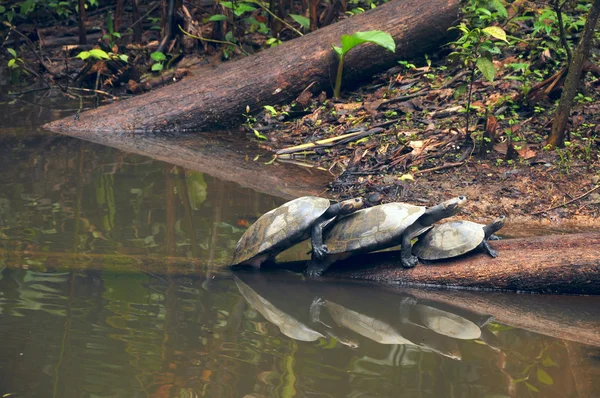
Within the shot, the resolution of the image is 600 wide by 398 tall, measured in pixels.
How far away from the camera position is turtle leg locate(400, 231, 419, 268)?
4781mm

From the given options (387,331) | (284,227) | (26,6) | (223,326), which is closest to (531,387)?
(387,331)

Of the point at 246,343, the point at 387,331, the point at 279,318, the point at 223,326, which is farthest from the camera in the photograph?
the point at 279,318

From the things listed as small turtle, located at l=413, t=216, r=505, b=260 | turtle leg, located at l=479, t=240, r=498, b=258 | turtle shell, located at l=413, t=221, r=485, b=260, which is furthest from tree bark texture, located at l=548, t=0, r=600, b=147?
turtle leg, located at l=479, t=240, r=498, b=258

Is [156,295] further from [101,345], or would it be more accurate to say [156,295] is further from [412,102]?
[412,102]

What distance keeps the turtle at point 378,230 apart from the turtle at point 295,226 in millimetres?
88

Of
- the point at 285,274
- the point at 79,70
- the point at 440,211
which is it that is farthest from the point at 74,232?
the point at 79,70

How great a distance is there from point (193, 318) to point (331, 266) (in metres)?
1.26

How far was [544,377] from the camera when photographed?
3.61 metres

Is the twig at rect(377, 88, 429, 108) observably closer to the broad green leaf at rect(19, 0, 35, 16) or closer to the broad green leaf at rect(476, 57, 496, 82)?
the broad green leaf at rect(476, 57, 496, 82)

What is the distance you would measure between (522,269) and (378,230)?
1001 millimetres

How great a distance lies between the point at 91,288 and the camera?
15.0 ft

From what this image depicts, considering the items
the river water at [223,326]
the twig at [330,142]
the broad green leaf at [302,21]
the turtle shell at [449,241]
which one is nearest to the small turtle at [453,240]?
the turtle shell at [449,241]

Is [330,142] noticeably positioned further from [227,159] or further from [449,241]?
[449,241]

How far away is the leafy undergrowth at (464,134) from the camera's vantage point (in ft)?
21.8
